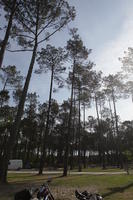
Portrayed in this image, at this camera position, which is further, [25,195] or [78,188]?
[78,188]

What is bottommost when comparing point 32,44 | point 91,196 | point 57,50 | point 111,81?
point 91,196

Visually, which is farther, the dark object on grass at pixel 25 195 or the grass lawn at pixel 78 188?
the grass lawn at pixel 78 188

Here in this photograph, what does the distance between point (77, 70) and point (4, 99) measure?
14.5 metres

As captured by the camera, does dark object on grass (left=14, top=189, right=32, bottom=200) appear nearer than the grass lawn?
Yes

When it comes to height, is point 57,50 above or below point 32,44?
above

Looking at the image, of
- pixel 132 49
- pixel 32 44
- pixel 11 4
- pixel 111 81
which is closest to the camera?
pixel 11 4

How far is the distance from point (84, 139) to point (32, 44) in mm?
51826

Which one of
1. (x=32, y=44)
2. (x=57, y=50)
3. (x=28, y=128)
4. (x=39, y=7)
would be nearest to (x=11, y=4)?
(x=39, y=7)

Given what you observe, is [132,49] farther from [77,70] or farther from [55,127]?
[55,127]

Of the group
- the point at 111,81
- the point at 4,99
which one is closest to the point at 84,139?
the point at 111,81

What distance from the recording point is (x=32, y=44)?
693 inches

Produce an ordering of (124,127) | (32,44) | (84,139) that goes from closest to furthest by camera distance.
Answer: (32,44) → (84,139) → (124,127)

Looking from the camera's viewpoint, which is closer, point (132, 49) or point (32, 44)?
point (32, 44)

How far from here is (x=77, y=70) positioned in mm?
25422
